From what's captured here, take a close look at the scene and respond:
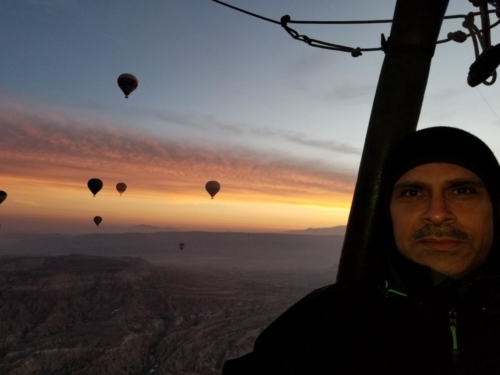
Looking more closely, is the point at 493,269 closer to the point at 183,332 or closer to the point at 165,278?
the point at 183,332

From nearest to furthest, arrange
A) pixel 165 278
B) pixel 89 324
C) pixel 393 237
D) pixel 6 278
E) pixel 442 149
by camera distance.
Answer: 1. pixel 442 149
2. pixel 393 237
3. pixel 89 324
4. pixel 6 278
5. pixel 165 278

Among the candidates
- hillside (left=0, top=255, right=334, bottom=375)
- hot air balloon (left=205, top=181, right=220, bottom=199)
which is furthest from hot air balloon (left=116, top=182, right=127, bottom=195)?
hillside (left=0, top=255, right=334, bottom=375)

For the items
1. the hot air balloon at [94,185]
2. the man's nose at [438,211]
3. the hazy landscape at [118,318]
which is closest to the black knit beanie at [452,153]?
the man's nose at [438,211]

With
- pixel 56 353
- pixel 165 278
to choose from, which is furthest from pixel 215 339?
pixel 165 278

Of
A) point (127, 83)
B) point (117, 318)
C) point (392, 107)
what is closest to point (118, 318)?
point (117, 318)

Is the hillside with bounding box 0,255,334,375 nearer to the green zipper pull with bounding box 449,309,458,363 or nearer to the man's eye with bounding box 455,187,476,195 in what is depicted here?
the green zipper pull with bounding box 449,309,458,363

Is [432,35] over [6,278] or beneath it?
over

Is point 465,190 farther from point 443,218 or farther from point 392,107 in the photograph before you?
point 392,107
